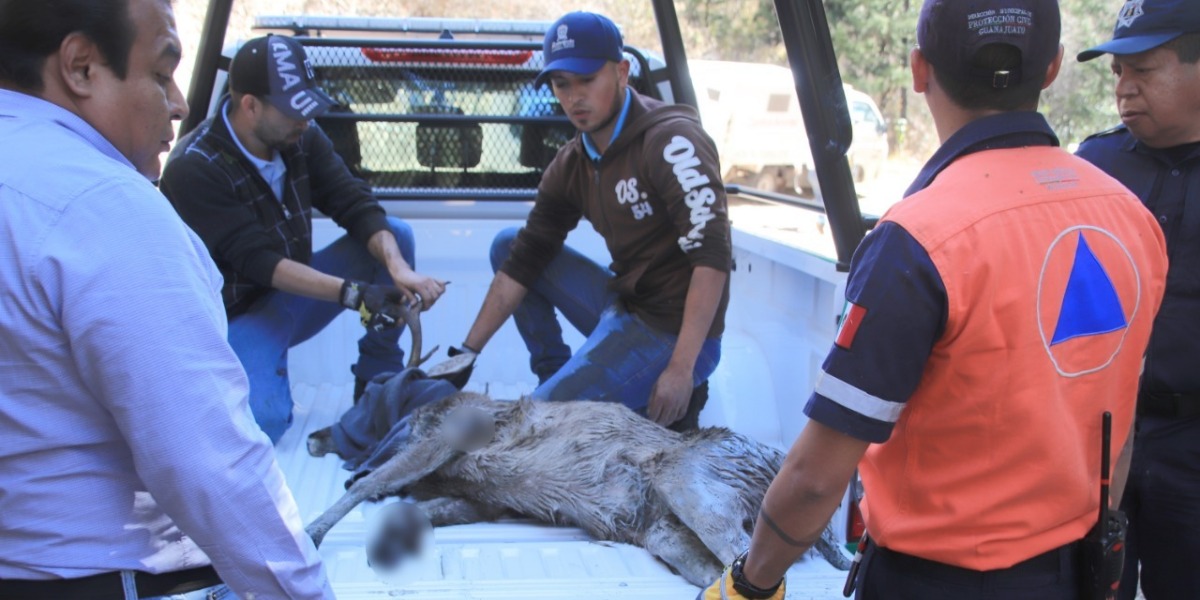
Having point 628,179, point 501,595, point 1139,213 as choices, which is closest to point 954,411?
point 1139,213

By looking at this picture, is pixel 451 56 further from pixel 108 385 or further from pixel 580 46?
pixel 108 385

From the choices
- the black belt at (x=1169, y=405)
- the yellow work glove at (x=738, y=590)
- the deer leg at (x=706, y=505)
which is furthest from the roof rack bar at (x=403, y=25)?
the yellow work glove at (x=738, y=590)

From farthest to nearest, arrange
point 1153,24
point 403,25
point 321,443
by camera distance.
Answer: point 403,25, point 321,443, point 1153,24

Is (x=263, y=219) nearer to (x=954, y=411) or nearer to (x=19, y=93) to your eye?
(x=19, y=93)

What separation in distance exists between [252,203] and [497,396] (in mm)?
1382

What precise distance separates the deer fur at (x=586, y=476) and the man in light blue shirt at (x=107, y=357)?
4.84 ft

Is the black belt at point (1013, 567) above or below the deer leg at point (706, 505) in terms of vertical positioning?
above

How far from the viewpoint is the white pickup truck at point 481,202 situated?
3721 millimetres

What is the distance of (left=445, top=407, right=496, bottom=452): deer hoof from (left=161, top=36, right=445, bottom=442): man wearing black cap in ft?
2.73

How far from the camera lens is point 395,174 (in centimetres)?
515

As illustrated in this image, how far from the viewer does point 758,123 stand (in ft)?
51.6

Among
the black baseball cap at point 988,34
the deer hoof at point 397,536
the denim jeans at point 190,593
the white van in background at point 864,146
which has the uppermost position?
the black baseball cap at point 988,34

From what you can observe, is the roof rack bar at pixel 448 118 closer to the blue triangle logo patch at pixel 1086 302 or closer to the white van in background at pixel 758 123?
the blue triangle logo patch at pixel 1086 302

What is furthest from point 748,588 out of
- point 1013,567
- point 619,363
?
point 619,363
